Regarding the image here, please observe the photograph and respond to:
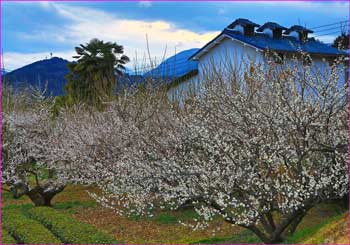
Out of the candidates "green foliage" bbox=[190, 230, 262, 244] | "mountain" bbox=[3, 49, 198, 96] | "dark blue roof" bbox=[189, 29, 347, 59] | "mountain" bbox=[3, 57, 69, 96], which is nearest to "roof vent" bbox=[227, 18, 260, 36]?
"dark blue roof" bbox=[189, 29, 347, 59]

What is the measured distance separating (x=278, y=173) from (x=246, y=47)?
12.5 metres

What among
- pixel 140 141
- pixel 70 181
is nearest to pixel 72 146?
pixel 70 181

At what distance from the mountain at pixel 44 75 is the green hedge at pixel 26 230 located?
1155 cm

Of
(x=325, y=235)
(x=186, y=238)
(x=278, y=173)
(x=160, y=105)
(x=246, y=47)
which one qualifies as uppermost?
(x=246, y=47)

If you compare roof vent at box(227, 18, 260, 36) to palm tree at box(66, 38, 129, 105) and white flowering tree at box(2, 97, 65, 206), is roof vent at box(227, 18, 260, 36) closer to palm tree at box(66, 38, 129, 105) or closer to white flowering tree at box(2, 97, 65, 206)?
palm tree at box(66, 38, 129, 105)

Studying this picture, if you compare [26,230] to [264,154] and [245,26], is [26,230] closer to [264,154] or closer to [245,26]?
[264,154]

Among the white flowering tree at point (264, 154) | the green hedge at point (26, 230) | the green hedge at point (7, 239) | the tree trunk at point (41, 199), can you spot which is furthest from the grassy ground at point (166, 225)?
the green hedge at point (7, 239)

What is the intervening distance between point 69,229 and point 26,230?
0.84 meters

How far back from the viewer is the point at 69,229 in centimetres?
874

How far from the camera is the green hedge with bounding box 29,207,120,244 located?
805cm

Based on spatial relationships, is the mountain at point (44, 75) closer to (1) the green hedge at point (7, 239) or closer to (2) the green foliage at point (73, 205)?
(2) the green foliage at point (73, 205)

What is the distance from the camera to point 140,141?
9.47 metres

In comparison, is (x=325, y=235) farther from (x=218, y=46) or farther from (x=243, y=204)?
(x=218, y=46)

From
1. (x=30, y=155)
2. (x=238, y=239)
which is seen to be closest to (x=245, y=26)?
(x=30, y=155)
